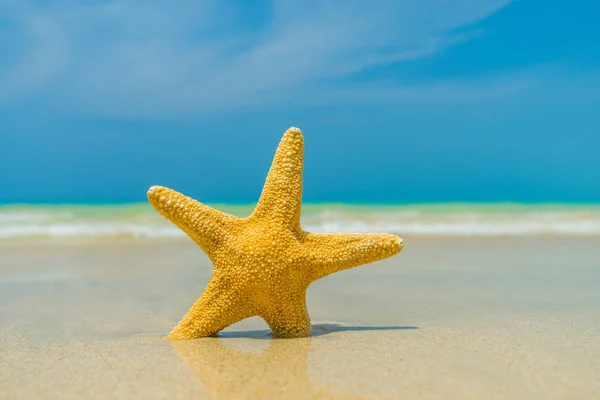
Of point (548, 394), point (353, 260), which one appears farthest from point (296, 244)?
point (548, 394)

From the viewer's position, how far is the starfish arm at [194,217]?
393 cm

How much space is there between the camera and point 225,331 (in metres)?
4.36

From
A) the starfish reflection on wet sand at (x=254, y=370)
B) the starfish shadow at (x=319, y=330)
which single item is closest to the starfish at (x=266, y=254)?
the starfish shadow at (x=319, y=330)

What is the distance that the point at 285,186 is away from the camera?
13.3 ft

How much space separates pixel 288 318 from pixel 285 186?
0.89 m

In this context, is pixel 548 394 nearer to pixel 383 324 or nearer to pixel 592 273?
pixel 383 324

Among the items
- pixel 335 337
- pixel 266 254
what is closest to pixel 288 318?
pixel 335 337

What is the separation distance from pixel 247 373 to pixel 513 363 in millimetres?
1437

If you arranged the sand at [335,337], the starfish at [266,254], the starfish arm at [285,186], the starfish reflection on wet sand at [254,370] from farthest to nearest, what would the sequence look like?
the starfish arm at [285,186]
the starfish at [266,254]
the sand at [335,337]
the starfish reflection on wet sand at [254,370]

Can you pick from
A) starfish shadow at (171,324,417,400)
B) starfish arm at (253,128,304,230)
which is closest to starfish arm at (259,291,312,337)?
starfish shadow at (171,324,417,400)

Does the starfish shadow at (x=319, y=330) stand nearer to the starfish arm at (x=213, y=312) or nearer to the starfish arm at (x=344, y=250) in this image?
the starfish arm at (x=213, y=312)

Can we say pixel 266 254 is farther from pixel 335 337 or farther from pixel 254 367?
pixel 254 367

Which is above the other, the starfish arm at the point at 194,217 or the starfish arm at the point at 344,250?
the starfish arm at the point at 194,217

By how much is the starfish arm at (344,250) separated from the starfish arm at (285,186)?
7.8 inches
